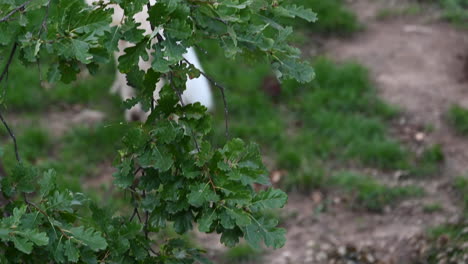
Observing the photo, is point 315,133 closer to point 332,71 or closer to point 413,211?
point 332,71

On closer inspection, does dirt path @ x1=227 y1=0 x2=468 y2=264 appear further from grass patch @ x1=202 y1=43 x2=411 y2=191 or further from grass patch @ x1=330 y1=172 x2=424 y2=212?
grass patch @ x1=202 y1=43 x2=411 y2=191

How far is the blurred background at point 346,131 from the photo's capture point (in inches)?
225

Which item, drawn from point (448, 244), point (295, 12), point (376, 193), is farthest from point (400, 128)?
point (295, 12)

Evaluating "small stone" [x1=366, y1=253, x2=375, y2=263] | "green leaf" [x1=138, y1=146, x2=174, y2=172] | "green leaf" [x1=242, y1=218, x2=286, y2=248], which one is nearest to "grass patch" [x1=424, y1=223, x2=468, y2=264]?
"small stone" [x1=366, y1=253, x2=375, y2=263]

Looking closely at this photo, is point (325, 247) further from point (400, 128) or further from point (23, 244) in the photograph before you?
point (23, 244)

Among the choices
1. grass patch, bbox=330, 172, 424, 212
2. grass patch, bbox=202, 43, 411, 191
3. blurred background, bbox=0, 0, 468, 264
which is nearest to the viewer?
blurred background, bbox=0, 0, 468, 264

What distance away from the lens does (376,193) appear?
603 centimetres

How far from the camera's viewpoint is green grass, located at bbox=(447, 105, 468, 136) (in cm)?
662

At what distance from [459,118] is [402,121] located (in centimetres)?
47

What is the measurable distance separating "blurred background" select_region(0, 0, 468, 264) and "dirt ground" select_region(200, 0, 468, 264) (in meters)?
0.01

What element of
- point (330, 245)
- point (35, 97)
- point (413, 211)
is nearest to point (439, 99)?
point (413, 211)

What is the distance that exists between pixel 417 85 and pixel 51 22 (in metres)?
5.26

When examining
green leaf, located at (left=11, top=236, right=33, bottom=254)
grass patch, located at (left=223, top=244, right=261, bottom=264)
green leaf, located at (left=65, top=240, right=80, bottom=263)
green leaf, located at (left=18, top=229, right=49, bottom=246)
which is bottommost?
grass patch, located at (left=223, top=244, right=261, bottom=264)

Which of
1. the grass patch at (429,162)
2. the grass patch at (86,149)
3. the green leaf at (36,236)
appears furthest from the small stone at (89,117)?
the green leaf at (36,236)
